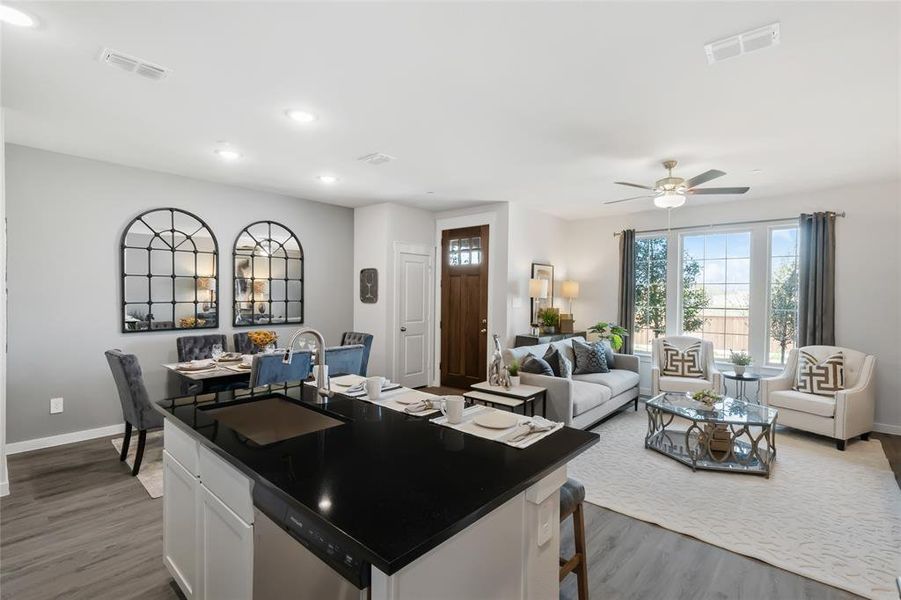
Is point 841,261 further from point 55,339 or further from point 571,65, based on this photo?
point 55,339

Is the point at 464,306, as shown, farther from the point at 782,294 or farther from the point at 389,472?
the point at 389,472

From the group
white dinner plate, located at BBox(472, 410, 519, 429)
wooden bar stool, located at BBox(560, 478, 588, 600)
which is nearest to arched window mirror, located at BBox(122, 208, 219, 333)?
white dinner plate, located at BBox(472, 410, 519, 429)

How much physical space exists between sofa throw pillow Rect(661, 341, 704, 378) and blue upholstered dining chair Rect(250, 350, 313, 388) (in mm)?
4301

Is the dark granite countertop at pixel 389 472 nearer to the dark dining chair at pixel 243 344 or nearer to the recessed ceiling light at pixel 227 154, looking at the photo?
the recessed ceiling light at pixel 227 154

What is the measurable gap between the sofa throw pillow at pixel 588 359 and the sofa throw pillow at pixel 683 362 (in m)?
0.74

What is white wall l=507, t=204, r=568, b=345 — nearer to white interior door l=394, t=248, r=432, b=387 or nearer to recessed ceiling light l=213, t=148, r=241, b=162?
white interior door l=394, t=248, r=432, b=387

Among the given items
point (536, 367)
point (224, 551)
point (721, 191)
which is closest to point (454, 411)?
point (224, 551)

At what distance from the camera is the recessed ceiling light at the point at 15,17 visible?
197cm

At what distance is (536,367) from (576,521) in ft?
7.97

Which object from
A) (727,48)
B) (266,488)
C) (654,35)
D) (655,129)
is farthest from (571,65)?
(266,488)

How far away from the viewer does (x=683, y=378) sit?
5.21 metres

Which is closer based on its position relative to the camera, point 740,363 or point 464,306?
point 740,363

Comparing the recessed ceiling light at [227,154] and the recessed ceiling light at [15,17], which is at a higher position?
the recessed ceiling light at [15,17]

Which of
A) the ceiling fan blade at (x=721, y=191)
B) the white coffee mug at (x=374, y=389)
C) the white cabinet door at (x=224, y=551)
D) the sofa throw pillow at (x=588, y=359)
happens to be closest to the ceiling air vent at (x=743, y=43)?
the ceiling fan blade at (x=721, y=191)
